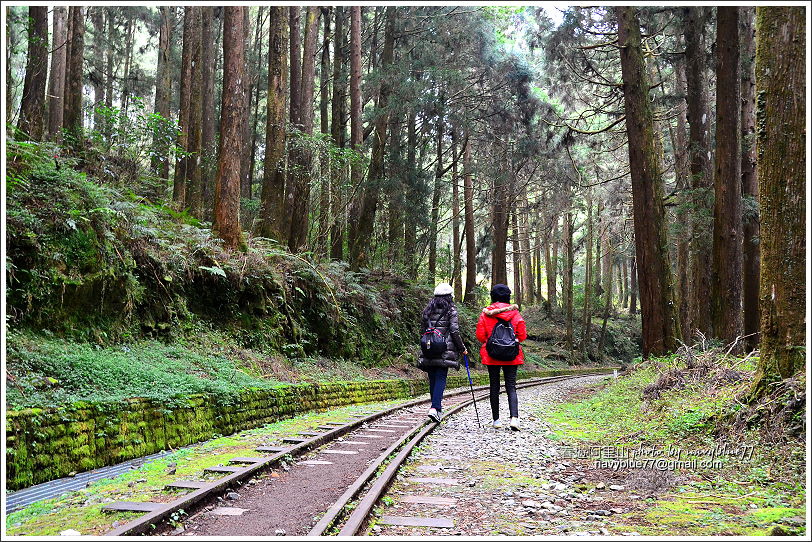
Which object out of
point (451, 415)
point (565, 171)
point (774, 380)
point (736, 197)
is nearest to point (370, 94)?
point (565, 171)

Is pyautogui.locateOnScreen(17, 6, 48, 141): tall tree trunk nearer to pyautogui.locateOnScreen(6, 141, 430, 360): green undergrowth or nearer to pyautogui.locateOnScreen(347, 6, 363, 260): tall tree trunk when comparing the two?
pyautogui.locateOnScreen(6, 141, 430, 360): green undergrowth

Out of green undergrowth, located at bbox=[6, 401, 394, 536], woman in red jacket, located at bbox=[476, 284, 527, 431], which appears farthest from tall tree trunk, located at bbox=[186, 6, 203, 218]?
woman in red jacket, located at bbox=[476, 284, 527, 431]

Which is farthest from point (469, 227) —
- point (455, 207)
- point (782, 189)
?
point (782, 189)

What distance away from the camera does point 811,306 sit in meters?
3.73

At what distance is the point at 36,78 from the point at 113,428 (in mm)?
9682

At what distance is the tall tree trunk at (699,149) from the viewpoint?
53.0ft

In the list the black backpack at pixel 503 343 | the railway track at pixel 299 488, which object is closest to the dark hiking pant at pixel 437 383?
the black backpack at pixel 503 343

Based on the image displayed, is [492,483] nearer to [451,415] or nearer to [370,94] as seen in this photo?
[451,415]

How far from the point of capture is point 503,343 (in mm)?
8438

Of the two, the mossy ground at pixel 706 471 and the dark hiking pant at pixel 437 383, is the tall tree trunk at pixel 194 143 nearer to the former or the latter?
the dark hiking pant at pixel 437 383

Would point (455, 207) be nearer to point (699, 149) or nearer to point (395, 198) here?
A: point (395, 198)

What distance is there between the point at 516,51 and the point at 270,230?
52.3 feet

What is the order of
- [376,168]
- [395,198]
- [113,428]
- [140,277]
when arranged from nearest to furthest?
[113,428], [140,277], [376,168], [395,198]

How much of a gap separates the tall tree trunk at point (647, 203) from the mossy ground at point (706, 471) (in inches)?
225
